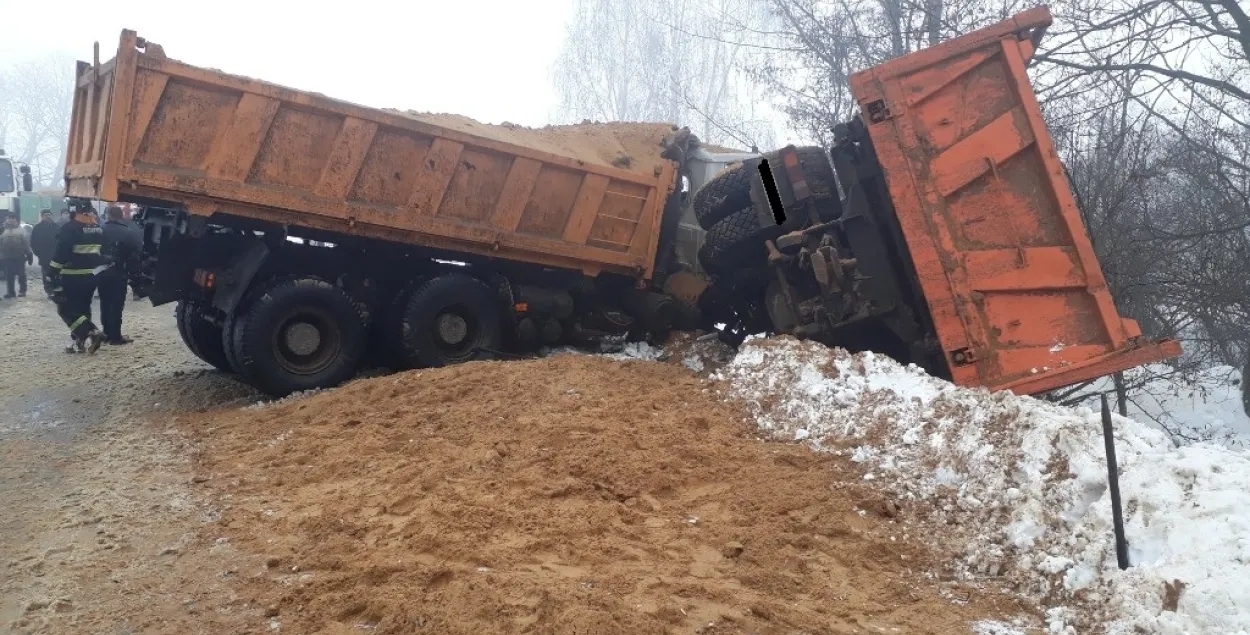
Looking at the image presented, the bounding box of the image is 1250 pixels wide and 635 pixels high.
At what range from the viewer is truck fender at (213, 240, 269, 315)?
23.5ft

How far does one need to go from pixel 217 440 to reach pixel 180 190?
184cm

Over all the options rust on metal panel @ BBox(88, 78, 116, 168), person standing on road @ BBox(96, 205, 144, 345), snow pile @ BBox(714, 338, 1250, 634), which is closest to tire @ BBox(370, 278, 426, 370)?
rust on metal panel @ BBox(88, 78, 116, 168)

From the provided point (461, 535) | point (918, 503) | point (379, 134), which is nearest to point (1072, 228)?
point (918, 503)

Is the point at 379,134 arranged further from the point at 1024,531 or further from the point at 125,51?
the point at 1024,531

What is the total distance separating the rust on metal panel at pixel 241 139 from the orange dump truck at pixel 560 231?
0.5 inches

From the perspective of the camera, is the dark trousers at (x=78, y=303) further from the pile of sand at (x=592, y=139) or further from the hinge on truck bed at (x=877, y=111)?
the hinge on truck bed at (x=877, y=111)

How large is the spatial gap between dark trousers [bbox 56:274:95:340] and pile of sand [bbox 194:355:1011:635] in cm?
410

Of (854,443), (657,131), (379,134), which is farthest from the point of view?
(657,131)

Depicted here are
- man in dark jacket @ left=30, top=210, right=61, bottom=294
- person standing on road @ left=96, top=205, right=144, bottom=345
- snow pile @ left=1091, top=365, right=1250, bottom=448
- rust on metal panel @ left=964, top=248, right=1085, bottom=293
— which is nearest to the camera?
rust on metal panel @ left=964, top=248, right=1085, bottom=293

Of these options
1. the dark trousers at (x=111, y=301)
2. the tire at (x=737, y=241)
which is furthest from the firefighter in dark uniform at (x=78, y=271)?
the tire at (x=737, y=241)

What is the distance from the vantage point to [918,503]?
417 cm

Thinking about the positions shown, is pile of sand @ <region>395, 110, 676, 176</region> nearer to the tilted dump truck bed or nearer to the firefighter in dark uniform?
the tilted dump truck bed

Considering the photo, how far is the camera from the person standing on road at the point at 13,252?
51.2 ft

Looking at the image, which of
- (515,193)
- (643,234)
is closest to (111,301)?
(515,193)
